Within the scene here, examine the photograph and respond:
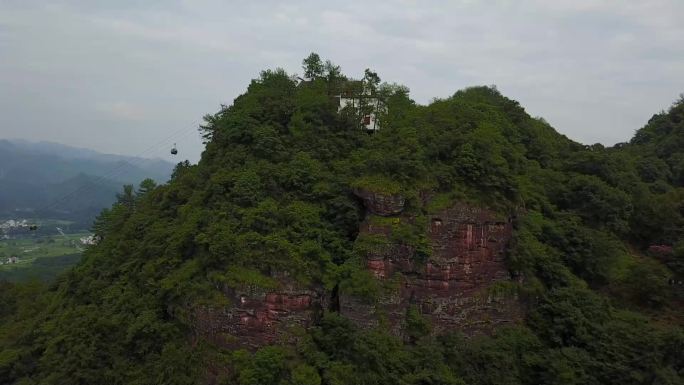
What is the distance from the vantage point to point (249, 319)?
2225 cm

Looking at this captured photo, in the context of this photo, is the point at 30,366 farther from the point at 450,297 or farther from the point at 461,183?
the point at 461,183

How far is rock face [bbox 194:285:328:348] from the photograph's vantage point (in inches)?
874

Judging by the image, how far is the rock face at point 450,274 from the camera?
78.3 ft

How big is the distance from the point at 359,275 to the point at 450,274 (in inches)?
200

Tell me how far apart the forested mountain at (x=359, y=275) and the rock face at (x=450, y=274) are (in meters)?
0.08

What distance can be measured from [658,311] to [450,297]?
12866mm

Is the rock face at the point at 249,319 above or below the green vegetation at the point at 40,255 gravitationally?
above

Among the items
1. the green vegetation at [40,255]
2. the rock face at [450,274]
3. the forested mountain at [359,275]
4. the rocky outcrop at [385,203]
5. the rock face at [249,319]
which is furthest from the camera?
the green vegetation at [40,255]

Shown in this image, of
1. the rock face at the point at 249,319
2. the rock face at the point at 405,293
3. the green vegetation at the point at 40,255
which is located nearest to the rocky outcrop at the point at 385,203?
the rock face at the point at 405,293

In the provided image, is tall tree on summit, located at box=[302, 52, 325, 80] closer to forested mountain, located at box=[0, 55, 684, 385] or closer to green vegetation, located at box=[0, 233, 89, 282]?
forested mountain, located at box=[0, 55, 684, 385]

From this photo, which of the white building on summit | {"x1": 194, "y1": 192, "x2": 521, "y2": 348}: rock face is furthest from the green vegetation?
{"x1": 194, "y1": 192, "x2": 521, "y2": 348}: rock face

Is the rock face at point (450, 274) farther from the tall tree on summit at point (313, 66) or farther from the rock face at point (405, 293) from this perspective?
the tall tree on summit at point (313, 66)

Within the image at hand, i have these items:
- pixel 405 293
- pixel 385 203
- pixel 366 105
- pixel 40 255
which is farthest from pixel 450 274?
pixel 40 255

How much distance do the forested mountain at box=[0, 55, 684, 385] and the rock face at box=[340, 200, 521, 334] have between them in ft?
0.25
